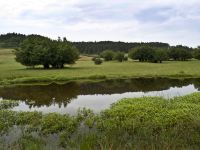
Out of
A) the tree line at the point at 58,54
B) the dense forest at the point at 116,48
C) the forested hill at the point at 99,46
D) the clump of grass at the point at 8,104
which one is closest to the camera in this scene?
the clump of grass at the point at 8,104

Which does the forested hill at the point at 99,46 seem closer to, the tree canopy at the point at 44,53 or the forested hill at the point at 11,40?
the forested hill at the point at 11,40

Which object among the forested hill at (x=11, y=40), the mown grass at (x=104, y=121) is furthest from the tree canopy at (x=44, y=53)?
the forested hill at (x=11, y=40)

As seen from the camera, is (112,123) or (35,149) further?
(112,123)

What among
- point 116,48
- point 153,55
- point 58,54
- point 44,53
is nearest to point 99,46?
point 116,48

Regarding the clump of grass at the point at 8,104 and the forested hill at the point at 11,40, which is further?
the forested hill at the point at 11,40

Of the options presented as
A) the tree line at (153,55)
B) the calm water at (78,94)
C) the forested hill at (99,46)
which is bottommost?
the calm water at (78,94)

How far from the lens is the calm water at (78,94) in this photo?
28.8 m

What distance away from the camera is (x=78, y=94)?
37.8 m

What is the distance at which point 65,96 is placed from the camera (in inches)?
1404

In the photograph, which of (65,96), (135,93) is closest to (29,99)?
(65,96)

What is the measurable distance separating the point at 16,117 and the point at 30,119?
41.7 inches

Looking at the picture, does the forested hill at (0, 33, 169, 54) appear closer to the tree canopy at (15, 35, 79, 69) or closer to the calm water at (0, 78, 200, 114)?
the tree canopy at (15, 35, 79, 69)

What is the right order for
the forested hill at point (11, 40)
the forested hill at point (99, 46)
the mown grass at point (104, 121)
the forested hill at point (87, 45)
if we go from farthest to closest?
the forested hill at point (99, 46) → the forested hill at point (87, 45) → the forested hill at point (11, 40) → the mown grass at point (104, 121)

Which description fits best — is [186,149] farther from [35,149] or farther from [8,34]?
[8,34]
